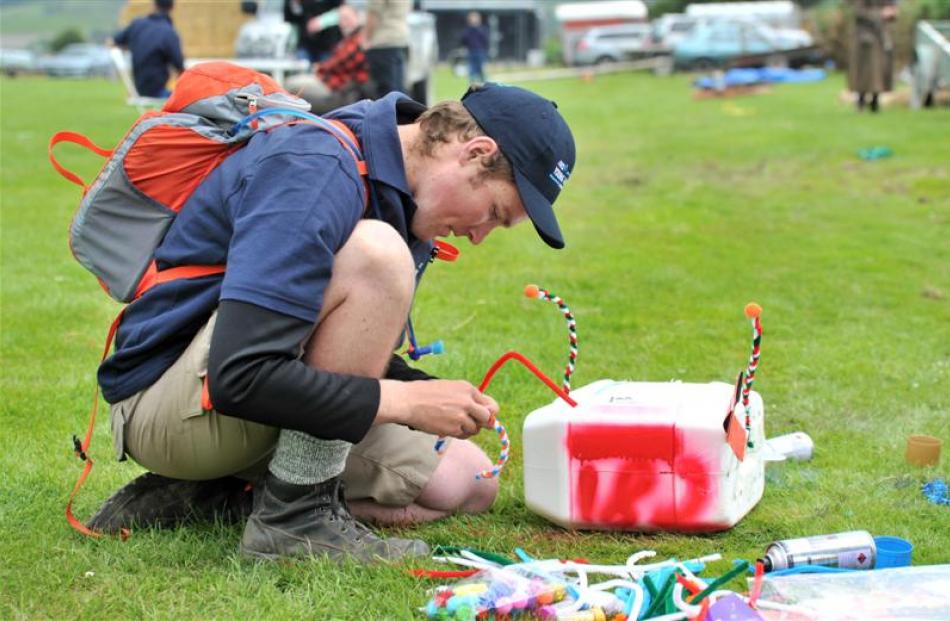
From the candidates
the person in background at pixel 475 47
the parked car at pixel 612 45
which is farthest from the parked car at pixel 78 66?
the person in background at pixel 475 47

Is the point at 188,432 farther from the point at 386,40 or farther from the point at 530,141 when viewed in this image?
the point at 386,40

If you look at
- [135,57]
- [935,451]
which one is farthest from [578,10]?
[935,451]

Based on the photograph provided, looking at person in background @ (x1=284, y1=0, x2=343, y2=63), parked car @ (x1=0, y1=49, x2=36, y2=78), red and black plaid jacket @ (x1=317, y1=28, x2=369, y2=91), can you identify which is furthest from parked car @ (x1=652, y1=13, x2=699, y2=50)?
red and black plaid jacket @ (x1=317, y1=28, x2=369, y2=91)

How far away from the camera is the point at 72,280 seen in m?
6.05

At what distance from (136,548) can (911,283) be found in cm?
449

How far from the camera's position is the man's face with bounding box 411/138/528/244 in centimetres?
253

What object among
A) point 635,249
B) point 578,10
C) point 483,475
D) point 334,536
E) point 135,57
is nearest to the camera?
point 334,536

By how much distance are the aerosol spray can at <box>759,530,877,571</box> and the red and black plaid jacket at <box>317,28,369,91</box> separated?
7933 millimetres

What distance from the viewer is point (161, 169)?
2586 mm

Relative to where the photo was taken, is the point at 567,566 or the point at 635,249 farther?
the point at 635,249

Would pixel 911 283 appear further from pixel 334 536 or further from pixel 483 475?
pixel 334 536

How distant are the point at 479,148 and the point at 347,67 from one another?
8014 mm

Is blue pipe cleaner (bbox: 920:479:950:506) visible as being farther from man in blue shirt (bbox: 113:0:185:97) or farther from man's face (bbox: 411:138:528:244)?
man in blue shirt (bbox: 113:0:185:97)

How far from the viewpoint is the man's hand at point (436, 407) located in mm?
2463
